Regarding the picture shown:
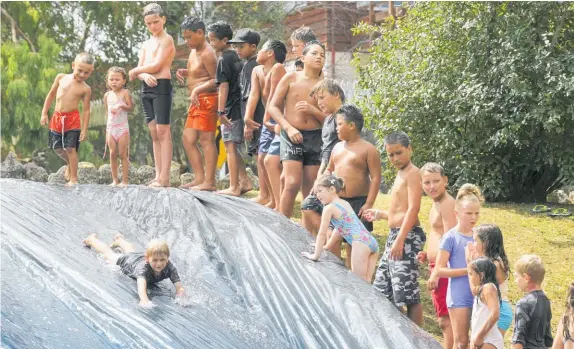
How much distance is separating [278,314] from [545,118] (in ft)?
19.9

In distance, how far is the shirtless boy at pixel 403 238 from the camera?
561cm

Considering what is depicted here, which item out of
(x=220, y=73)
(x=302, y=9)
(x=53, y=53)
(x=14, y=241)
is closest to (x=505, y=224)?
(x=220, y=73)

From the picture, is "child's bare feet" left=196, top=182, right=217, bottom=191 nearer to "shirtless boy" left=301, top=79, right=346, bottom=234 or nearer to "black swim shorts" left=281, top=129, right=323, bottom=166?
"black swim shorts" left=281, top=129, right=323, bottom=166

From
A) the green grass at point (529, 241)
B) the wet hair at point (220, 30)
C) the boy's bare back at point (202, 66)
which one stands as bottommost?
the green grass at point (529, 241)

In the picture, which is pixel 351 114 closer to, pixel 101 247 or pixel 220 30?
pixel 101 247

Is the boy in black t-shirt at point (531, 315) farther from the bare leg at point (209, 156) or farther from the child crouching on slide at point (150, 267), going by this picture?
the bare leg at point (209, 156)

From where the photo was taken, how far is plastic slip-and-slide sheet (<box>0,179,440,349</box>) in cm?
444

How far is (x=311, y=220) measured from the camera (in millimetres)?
6605

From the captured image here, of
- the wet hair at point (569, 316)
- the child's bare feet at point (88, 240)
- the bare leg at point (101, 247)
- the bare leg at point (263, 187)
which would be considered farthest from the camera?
the bare leg at point (263, 187)

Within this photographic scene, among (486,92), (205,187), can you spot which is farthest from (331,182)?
(486,92)

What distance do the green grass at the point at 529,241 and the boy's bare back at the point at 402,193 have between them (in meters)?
1.03

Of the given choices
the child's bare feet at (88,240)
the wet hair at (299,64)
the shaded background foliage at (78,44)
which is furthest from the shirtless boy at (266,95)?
the shaded background foliage at (78,44)

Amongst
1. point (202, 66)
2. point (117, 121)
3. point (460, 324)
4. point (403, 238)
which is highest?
point (202, 66)

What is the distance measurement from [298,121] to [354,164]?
93 cm
